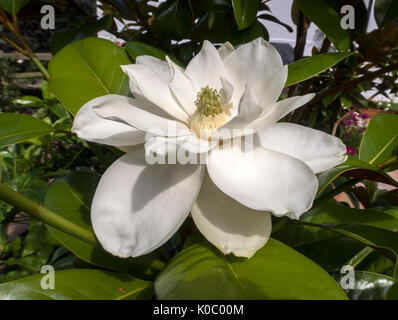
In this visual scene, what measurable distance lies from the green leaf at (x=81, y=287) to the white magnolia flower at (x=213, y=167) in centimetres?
14

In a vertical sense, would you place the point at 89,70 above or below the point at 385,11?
below

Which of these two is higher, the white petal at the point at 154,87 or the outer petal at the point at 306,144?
the white petal at the point at 154,87

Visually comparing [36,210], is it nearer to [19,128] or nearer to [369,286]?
[19,128]

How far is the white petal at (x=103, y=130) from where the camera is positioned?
1.27 feet

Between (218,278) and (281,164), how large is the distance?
0.16 metres

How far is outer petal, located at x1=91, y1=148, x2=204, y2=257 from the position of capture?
33cm

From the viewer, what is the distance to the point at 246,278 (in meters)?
0.36

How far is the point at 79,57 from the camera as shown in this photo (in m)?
0.57

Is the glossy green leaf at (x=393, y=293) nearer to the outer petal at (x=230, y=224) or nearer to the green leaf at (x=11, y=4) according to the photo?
the outer petal at (x=230, y=224)

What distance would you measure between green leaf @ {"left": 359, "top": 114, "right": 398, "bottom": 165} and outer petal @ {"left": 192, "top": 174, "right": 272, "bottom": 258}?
0.31 metres

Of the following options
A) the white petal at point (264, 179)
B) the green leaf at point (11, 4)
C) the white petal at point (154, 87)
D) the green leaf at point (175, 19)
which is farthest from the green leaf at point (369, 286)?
the green leaf at point (11, 4)

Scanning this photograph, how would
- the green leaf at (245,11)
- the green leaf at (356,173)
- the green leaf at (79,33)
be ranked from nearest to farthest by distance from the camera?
the green leaf at (356,173) < the green leaf at (245,11) < the green leaf at (79,33)

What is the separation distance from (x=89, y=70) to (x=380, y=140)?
58 centimetres

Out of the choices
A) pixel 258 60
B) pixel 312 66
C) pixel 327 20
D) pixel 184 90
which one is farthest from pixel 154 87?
pixel 327 20
